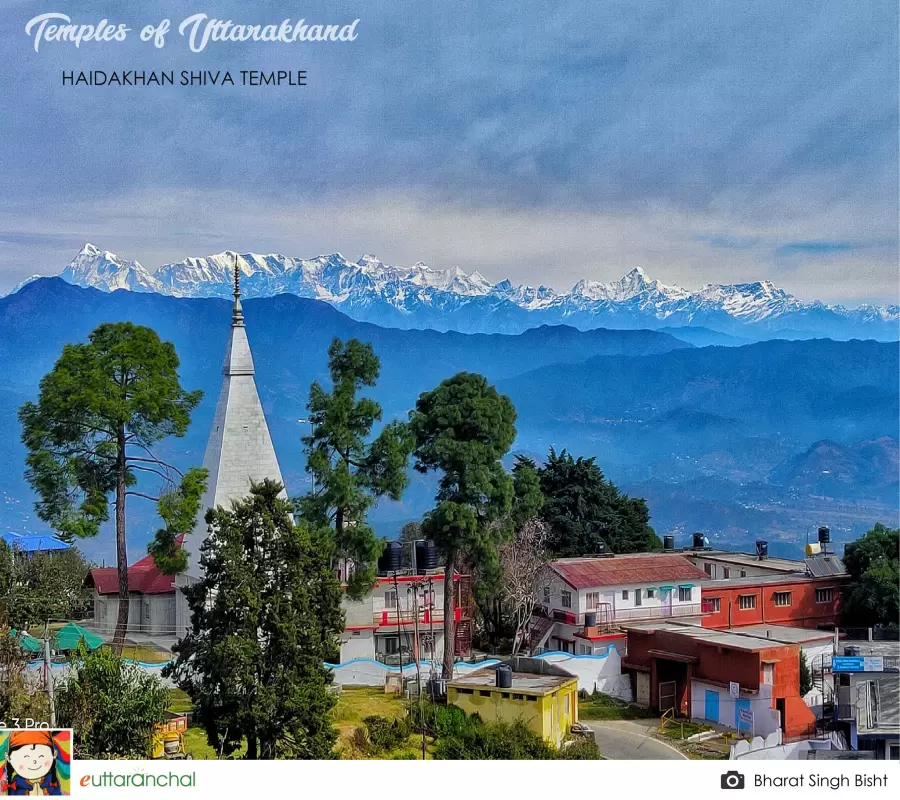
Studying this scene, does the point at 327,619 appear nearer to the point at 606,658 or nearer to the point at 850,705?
the point at 606,658

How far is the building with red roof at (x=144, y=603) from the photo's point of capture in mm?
8734

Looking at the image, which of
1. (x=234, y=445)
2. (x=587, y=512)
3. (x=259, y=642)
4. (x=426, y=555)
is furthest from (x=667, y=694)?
(x=234, y=445)

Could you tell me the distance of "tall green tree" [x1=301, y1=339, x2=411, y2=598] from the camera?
8484mm

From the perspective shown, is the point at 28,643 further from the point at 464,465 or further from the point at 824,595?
the point at 824,595

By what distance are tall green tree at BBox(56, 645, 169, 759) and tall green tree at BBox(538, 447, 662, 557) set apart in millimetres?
4826

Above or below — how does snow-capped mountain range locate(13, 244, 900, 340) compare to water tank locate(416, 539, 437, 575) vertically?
above

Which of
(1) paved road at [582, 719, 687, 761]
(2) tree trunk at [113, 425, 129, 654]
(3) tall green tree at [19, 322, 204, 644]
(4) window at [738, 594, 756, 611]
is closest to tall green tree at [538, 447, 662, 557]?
(4) window at [738, 594, 756, 611]

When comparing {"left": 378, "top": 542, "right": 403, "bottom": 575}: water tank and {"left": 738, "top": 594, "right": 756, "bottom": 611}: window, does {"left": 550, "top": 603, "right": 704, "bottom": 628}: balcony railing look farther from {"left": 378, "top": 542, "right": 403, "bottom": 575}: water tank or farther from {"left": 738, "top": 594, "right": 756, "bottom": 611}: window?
{"left": 378, "top": 542, "right": 403, "bottom": 575}: water tank

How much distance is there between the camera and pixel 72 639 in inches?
325

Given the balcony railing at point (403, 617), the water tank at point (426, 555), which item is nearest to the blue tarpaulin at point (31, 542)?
the balcony railing at point (403, 617)

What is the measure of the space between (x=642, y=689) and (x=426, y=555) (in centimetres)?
193

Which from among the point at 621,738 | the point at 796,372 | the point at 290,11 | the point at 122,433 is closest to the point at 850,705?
the point at 621,738
